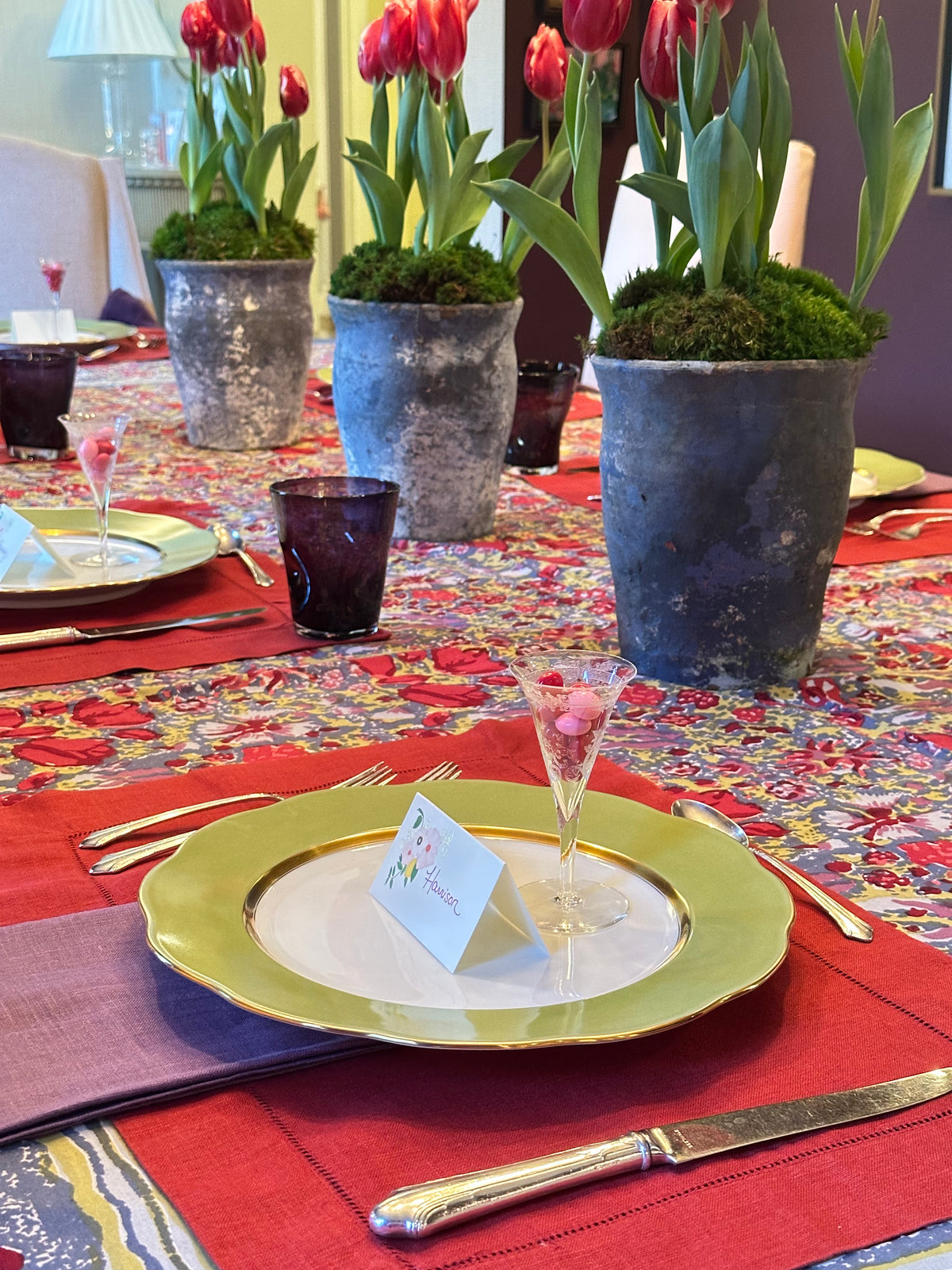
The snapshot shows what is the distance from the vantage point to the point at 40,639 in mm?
1092

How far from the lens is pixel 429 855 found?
0.57m

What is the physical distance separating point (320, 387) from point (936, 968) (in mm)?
1956

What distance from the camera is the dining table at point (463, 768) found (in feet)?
Answer: 1.42

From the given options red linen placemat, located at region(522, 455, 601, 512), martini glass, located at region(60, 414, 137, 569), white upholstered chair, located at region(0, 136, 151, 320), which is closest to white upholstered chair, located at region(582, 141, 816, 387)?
red linen placemat, located at region(522, 455, 601, 512)

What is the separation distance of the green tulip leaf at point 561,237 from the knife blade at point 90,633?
1.32ft

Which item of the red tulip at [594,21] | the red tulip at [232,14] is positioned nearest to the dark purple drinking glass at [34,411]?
the red tulip at [232,14]

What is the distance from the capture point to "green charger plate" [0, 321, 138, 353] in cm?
242

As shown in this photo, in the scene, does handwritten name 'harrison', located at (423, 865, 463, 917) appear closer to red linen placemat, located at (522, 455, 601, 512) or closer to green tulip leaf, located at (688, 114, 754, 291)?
green tulip leaf, located at (688, 114, 754, 291)

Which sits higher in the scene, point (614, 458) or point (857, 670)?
point (614, 458)

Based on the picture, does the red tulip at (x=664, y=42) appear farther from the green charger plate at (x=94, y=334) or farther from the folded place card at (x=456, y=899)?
the green charger plate at (x=94, y=334)

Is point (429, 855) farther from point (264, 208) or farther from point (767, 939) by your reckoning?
point (264, 208)

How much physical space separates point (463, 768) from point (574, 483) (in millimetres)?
1010

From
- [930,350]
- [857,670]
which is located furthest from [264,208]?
[930,350]

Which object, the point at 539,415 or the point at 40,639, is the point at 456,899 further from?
the point at 539,415
